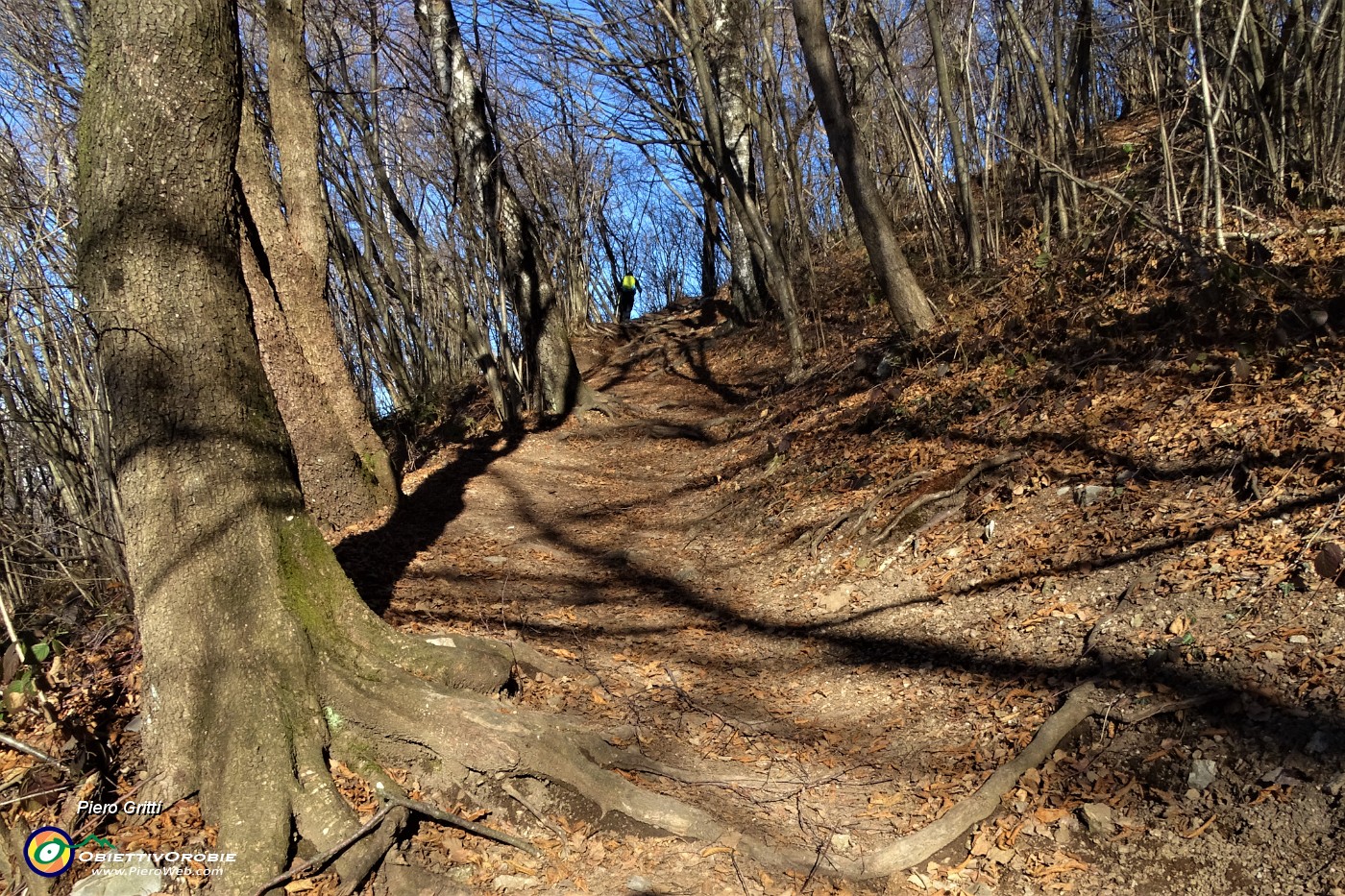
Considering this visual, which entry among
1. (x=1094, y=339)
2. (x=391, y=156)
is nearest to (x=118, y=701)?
(x=1094, y=339)

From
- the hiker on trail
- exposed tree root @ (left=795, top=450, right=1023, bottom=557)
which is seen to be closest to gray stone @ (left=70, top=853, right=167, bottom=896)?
exposed tree root @ (left=795, top=450, right=1023, bottom=557)

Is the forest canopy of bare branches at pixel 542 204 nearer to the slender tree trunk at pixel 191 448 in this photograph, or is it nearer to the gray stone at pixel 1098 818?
the slender tree trunk at pixel 191 448

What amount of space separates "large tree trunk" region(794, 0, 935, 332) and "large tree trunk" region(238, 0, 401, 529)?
5.01 meters

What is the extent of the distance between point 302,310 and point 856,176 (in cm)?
559

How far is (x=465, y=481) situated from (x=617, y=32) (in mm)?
8773

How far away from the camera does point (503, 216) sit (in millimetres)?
11234

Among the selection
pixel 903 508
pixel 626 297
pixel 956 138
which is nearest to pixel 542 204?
pixel 626 297

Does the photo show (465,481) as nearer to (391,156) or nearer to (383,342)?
(383,342)

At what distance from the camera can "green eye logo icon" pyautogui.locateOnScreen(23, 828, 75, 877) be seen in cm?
301

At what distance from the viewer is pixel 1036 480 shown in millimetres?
5465

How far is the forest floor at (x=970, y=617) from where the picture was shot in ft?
10.2

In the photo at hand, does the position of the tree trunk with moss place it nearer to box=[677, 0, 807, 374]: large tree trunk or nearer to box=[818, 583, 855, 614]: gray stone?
box=[818, 583, 855, 614]: gray stone

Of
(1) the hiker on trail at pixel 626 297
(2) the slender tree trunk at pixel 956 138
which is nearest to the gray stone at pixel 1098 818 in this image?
(2) the slender tree trunk at pixel 956 138

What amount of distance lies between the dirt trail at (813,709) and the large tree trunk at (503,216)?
148 inches
